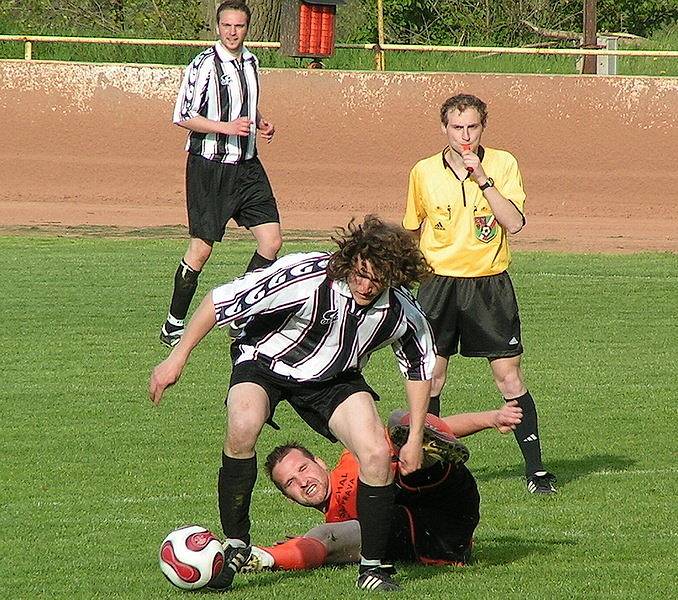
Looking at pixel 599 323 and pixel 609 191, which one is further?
pixel 609 191

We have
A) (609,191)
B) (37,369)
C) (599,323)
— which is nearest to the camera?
(37,369)

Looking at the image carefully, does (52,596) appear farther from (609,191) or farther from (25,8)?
(25,8)

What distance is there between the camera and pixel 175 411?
908 cm

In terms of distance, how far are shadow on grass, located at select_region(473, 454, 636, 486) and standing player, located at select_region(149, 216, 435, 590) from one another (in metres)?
2.05

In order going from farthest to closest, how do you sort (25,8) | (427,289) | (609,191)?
(25,8), (609,191), (427,289)

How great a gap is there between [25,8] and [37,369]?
2508 cm

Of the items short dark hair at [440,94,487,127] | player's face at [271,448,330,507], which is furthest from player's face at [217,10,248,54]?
player's face at [271,448,330,507]

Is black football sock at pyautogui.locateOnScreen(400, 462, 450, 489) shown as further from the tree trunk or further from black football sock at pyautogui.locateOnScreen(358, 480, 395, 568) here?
the tree trunk

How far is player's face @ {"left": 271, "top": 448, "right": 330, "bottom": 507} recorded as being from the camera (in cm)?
580

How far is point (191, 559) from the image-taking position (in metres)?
5.30

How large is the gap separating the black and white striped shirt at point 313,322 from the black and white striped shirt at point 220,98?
495cm

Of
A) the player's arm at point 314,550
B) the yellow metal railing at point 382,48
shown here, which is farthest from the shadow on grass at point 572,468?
the yellow metal railing at point 382,48

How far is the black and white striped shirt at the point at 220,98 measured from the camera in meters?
10.5

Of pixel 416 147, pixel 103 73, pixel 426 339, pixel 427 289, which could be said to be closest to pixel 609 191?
pixel 416 147
